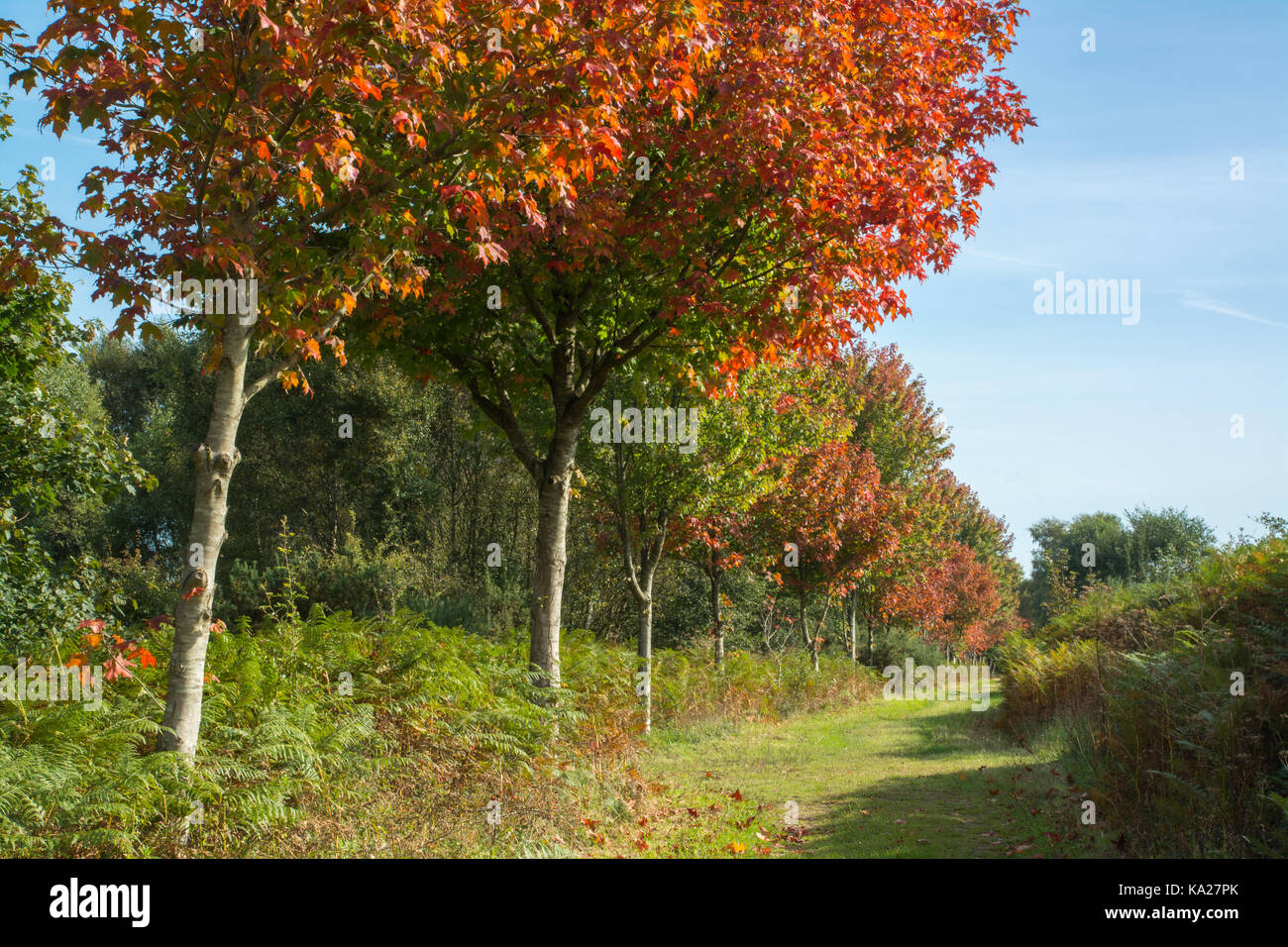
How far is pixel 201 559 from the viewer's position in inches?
229

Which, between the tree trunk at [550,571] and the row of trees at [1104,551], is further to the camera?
the row of trees at [1104,551]

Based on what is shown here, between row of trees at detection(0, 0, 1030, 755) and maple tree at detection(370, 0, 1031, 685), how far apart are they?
32 mm

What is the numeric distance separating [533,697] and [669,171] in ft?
18.2

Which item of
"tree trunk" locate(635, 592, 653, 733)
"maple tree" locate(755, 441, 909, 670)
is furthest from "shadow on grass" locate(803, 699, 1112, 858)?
"maple tree" locate(755, 441, 909, 670)

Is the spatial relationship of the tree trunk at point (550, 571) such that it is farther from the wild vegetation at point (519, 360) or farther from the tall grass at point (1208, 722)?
the tall grass at point (1208, 722)

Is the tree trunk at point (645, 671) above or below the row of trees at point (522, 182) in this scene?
below

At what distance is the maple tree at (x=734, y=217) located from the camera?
7602 mm

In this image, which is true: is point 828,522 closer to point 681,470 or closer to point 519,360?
point 681,470

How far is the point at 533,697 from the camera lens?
350 inches

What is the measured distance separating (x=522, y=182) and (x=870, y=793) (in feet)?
24.1

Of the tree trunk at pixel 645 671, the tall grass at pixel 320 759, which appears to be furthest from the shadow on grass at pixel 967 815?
the tree trunk at pixel 645 671

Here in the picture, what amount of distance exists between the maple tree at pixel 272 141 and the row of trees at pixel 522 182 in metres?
0.03

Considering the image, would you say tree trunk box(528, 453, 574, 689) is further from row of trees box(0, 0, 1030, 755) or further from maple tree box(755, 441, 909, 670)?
maple tree box(755, 441, 909, 670)

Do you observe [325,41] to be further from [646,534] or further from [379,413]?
[379,413]
